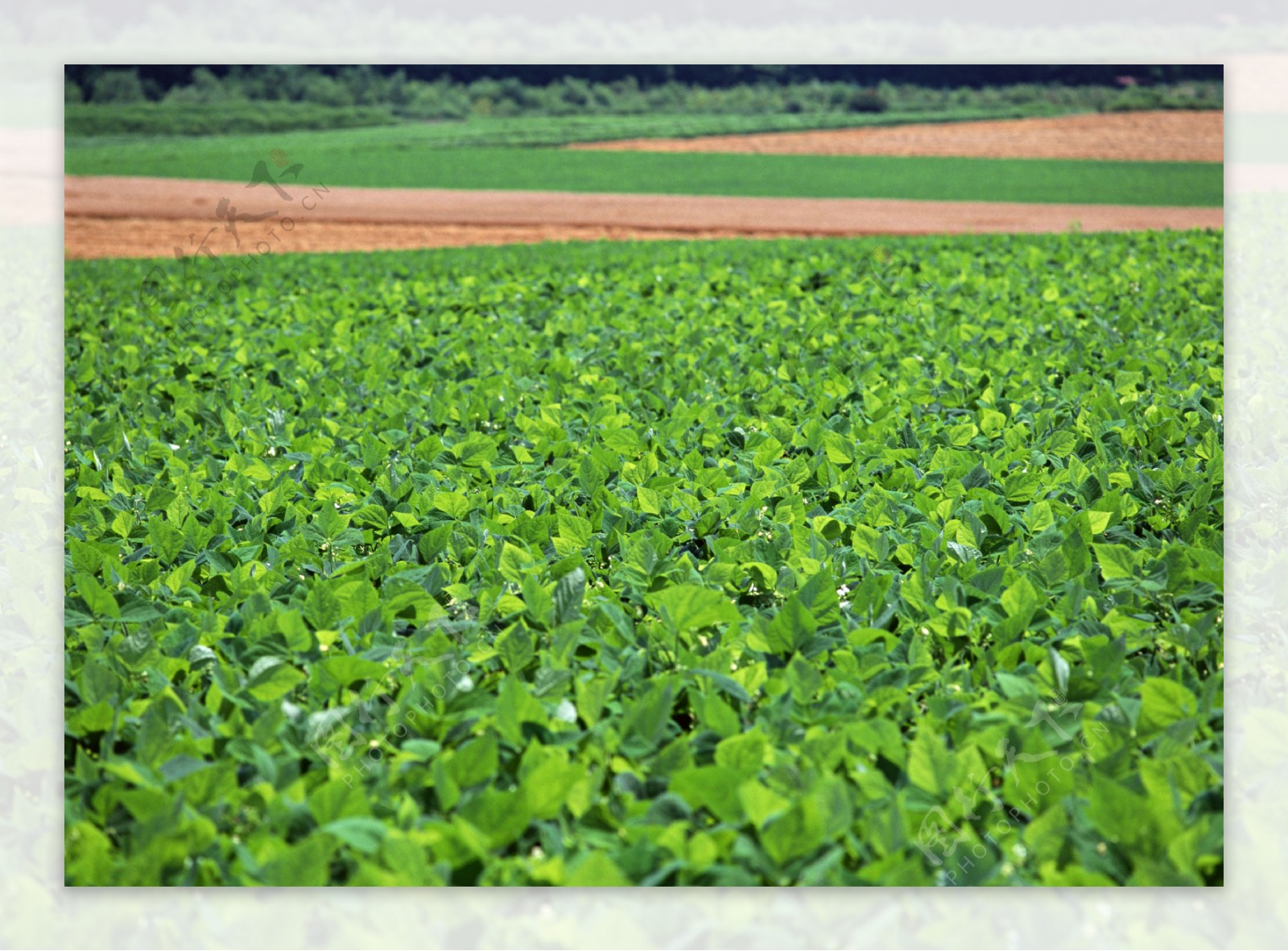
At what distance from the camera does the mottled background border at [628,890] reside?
5.56 ft

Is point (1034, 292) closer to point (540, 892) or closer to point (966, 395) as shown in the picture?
point (966, 395)

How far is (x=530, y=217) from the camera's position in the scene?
1013 inches

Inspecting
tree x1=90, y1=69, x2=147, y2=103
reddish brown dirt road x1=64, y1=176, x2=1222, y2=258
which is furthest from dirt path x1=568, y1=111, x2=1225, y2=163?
tree x1=90, y1=69, x2=147, y2=103

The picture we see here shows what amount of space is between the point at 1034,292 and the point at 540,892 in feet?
20.8

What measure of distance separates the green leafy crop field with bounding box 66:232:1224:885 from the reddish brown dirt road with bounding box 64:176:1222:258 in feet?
32.1

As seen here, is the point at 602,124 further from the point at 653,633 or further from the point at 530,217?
the point at 653,633

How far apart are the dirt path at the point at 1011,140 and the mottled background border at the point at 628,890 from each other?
0.82m

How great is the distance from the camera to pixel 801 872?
161 centimetres

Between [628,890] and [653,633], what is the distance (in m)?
0.59

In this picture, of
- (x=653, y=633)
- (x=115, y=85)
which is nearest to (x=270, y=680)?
(x=653, y=633)

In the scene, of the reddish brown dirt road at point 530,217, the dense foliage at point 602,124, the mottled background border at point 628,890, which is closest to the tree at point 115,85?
the mottled background border at point 628,890

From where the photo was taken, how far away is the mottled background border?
1.69m

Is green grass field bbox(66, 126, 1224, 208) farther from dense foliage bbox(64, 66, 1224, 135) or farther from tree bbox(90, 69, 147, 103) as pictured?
tree bbox(90, 69, 147, 103)
